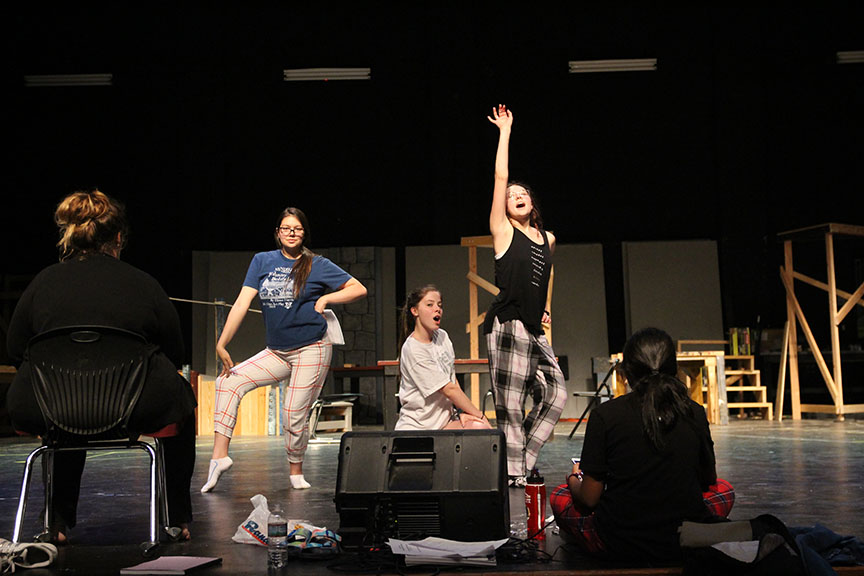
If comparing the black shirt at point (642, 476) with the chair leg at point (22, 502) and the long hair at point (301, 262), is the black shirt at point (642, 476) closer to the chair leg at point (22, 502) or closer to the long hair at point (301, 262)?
the chair leg at point (22, 502)

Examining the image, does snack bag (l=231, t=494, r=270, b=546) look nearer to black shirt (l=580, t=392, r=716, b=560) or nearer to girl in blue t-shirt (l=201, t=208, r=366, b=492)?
black shirt (l=580, t=392, r=716, b=560)

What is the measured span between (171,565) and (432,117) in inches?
401

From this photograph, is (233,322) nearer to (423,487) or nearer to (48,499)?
(48,499)

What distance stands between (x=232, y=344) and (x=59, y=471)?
336 inches

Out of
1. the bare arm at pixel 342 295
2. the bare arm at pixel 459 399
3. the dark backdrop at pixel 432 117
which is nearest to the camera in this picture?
the bare arm at pixel 459 399

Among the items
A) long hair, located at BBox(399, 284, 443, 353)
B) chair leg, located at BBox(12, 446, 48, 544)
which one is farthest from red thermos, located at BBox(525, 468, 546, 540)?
long hair, located at BBox(399, 284, 443, 353)

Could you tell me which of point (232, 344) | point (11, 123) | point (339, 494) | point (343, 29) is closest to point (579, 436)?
point (232, 344)

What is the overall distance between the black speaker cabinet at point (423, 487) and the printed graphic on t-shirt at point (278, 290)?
1941 mm

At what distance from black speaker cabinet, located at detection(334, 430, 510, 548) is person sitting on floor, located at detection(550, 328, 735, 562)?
36 centimetres

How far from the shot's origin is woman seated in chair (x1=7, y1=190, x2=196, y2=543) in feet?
8.93

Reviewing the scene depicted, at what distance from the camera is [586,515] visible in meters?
2.60

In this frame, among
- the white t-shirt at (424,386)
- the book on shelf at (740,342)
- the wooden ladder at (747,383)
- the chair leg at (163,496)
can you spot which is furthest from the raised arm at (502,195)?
the book on shelf at (740,342)

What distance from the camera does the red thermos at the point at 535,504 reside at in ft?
9.52

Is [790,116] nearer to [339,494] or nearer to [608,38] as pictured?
[608,38]
